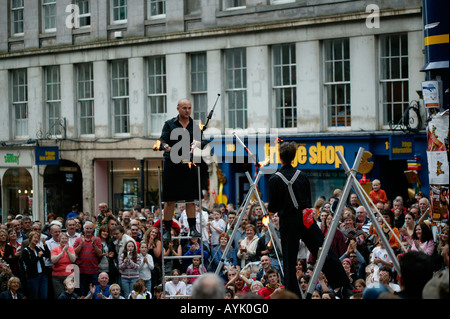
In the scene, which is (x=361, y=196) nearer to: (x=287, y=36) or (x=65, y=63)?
(x=287, y=36)

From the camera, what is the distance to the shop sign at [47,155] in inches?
1108

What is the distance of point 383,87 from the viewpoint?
2203cm

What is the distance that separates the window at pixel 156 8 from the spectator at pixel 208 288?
21.7 metres

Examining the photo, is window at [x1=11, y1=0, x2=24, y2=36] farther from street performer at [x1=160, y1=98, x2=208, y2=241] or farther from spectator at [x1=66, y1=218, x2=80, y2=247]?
street performer at [x1=160, y1=98, x2=208, y2=241]

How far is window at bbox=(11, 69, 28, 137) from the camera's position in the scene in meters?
30.5

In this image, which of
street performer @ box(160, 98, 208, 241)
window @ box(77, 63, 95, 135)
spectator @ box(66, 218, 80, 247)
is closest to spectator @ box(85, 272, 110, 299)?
spectator @ box(66, 218, 80, 247)

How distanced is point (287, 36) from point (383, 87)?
11.7ft

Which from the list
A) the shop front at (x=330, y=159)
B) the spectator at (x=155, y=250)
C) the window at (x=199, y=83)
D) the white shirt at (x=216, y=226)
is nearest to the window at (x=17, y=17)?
the window at (x=199, y=83)

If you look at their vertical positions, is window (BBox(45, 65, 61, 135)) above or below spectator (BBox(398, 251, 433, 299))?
above

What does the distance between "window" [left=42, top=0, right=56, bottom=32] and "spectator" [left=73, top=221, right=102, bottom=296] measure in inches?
706

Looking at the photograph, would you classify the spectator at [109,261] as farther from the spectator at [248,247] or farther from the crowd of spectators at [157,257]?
the spectator at [248,247]

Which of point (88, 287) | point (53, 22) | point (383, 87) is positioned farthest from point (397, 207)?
point (53, 22)

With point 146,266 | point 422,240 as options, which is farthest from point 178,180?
point 422,240

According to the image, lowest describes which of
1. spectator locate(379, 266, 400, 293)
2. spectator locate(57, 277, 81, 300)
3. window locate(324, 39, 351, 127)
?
spectator locate(57, 277, 81, 300)
